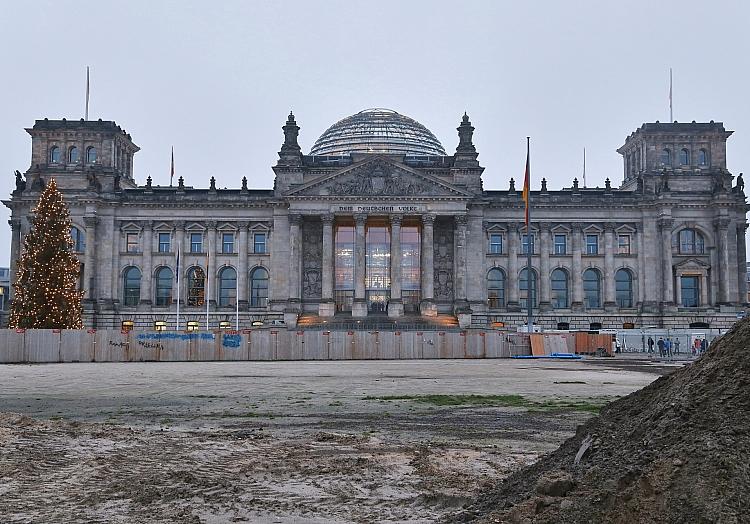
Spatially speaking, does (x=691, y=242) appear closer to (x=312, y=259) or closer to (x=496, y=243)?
(x=496, y=243)

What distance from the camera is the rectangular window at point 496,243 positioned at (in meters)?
88.4

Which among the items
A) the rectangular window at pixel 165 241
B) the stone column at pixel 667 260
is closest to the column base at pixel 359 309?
the rectangular window at pixel 165 241

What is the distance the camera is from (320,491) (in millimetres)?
8922

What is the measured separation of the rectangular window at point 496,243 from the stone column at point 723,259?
23628 millimetres

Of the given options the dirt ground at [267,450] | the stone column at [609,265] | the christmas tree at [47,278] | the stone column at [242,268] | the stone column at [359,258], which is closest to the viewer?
the dirt ground at [267,450]

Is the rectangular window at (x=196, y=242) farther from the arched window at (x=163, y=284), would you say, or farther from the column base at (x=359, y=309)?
the column base at (x=359, y=309)

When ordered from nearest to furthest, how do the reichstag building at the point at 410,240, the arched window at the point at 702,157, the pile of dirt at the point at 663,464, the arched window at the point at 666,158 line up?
the pile of dirt at the point at 663,464 → the reichstag building at the point at 410,240 → the arched window at the point at 666,158 → the arched window at the point at 702,157

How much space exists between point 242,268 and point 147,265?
10.5 m

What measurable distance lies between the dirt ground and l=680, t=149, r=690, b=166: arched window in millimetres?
73367

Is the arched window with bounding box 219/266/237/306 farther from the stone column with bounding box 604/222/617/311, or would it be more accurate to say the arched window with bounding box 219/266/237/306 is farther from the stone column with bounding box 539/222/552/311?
the stone column with bounding box 604/222/617/311

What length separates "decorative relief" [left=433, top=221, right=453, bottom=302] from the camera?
281 feet

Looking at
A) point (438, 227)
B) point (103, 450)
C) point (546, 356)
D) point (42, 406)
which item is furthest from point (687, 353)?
point (103, 450)

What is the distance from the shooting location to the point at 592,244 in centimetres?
8894

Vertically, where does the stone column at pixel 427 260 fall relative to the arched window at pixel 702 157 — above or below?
below
